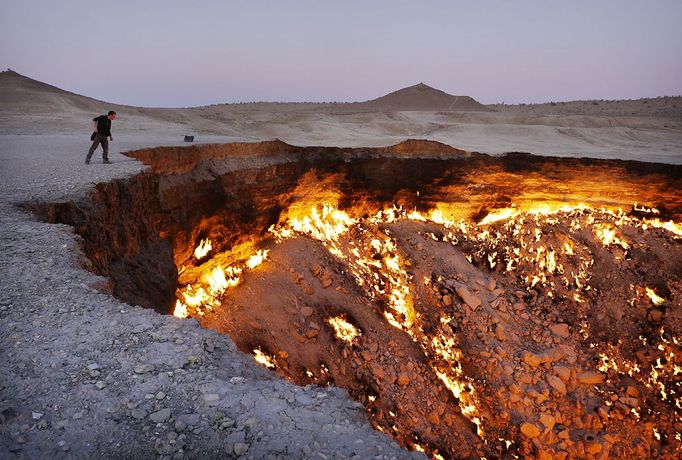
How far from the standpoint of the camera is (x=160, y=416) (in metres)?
2.28

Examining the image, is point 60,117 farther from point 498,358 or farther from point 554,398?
point 554,398

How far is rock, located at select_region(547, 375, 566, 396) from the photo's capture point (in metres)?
7.59

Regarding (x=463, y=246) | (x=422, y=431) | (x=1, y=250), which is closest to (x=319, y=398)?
(x=1, y=250)

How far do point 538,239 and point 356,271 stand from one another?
468 centimetres

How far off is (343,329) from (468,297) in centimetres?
286

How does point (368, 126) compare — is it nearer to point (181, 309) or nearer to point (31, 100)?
point (31, 100)

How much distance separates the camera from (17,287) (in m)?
3.20

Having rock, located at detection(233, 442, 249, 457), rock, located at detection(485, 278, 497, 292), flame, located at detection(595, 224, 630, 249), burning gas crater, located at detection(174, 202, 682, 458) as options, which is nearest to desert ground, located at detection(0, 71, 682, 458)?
rock, located at detection(233, 442, 249, 457)

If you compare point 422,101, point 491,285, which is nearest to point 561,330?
point 491,285

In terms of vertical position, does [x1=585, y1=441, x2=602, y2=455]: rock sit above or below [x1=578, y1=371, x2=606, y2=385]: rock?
below

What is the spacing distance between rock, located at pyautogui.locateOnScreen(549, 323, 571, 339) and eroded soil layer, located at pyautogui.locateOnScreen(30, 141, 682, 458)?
4 centimetres

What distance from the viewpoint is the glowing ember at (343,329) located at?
845 cm

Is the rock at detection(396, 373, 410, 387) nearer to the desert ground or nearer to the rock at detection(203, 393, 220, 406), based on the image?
the desert ground

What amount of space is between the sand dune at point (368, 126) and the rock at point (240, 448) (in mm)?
10304
